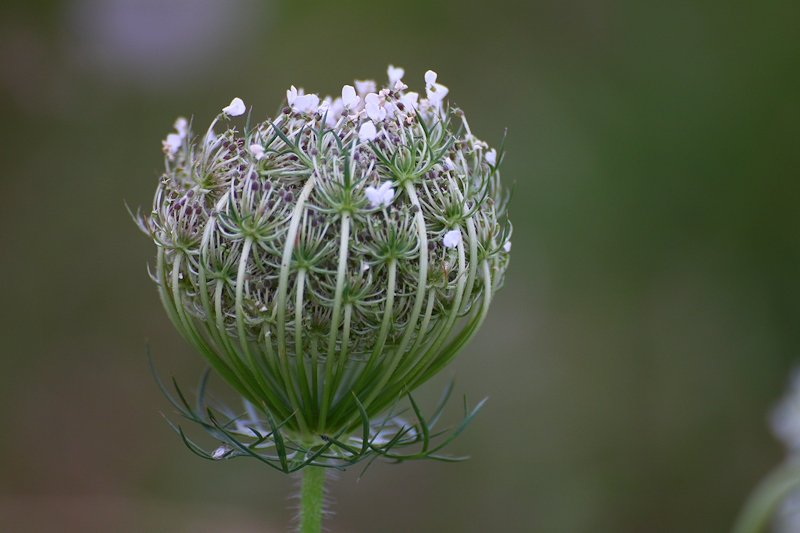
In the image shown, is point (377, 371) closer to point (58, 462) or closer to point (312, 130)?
point (312, 130)

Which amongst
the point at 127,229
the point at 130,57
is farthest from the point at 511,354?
the point at 130,57

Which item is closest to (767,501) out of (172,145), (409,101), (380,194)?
(380,194)

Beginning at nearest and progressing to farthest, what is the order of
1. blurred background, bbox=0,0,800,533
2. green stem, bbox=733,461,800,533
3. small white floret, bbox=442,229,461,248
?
small white floret, bbox=442,229,461,248
green stem, bbox=733,461,800,533
blurred background, bbox=0,0,800,533

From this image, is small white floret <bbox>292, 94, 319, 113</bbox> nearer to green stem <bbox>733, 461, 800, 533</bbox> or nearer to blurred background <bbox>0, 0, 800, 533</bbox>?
green stem <bbox>733, 461, 800, 533</bbox>

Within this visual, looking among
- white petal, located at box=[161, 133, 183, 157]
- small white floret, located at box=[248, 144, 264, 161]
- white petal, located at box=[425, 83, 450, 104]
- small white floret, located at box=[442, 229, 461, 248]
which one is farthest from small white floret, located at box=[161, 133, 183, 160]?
small white floret, located at box=[442, 229, 461, 248]

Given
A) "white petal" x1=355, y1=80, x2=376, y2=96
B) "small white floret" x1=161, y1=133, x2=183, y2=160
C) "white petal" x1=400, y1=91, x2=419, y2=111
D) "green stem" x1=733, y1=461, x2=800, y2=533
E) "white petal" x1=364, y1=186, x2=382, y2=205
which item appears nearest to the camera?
"white petal" x1=364, y1=186, x2=382, y2=205

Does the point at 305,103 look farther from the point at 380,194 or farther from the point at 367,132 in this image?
the point at 380,194

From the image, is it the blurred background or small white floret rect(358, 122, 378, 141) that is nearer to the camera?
small white floret rect(358, 122, 378, 141)
